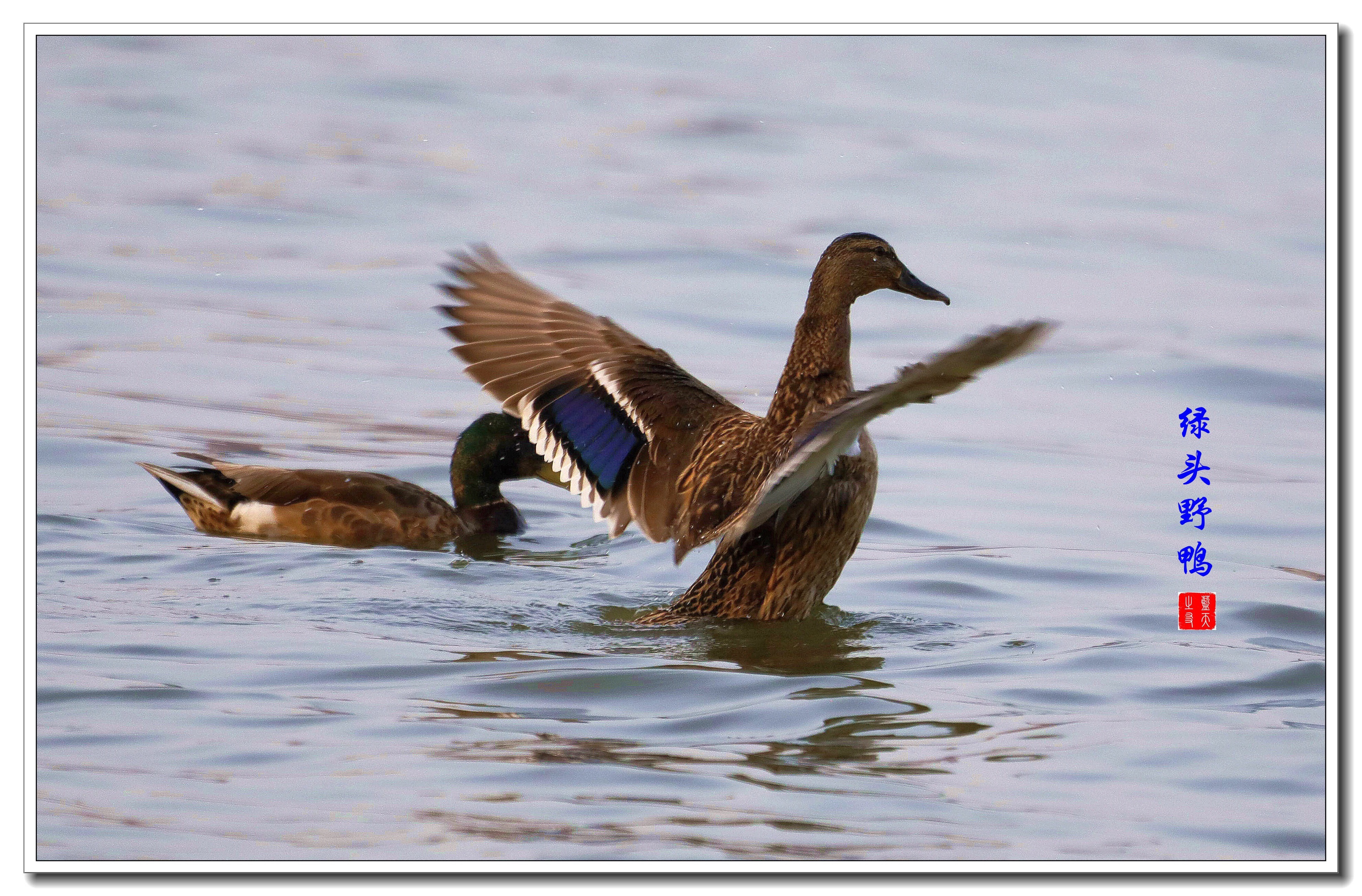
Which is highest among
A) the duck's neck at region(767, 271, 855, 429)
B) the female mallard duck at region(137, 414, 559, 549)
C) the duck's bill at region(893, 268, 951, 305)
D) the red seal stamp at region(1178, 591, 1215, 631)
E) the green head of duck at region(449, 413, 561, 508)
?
the duck's bill at region(893, 268, 951, 305)

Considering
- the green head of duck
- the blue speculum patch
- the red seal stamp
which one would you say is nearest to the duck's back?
the green head of duck

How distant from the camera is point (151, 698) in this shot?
16.1ft

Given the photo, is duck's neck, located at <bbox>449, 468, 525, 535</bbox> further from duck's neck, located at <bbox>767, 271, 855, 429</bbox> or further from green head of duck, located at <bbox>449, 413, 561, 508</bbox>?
duck's neck, located at <bbox>767, 271, 855, 429</bbox>

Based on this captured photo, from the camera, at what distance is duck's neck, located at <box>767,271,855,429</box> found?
5.75 m

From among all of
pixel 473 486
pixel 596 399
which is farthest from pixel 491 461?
pixel 596 399

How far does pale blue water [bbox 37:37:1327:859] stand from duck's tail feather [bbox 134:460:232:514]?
6.9 inches

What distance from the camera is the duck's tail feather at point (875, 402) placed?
398 centimetres

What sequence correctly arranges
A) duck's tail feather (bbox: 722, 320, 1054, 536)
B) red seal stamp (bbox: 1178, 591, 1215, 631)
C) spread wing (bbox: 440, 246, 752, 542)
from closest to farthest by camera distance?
duck's tail feather (bbox: 722, 320, 1054, 536) → spread wing (bbox: 440, 246, 752, 542) → red seal stamp (bbox: 1178, 591, 1215, 631)

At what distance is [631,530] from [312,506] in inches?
54.7

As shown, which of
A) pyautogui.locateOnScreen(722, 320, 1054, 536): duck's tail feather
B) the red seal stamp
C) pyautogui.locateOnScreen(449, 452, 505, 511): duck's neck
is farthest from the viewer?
pyautogui.locateOnScreen(449, 452, 505, 511): duck's neck

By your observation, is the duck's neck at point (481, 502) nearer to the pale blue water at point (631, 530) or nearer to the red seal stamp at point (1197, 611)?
the pale blue water at point (631, 530)

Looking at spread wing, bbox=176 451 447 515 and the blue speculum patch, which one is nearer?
the blue speculum patch

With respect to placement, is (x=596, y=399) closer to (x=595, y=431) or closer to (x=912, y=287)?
(x=595, y=431)

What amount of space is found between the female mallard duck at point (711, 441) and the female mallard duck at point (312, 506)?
1.24 metres
